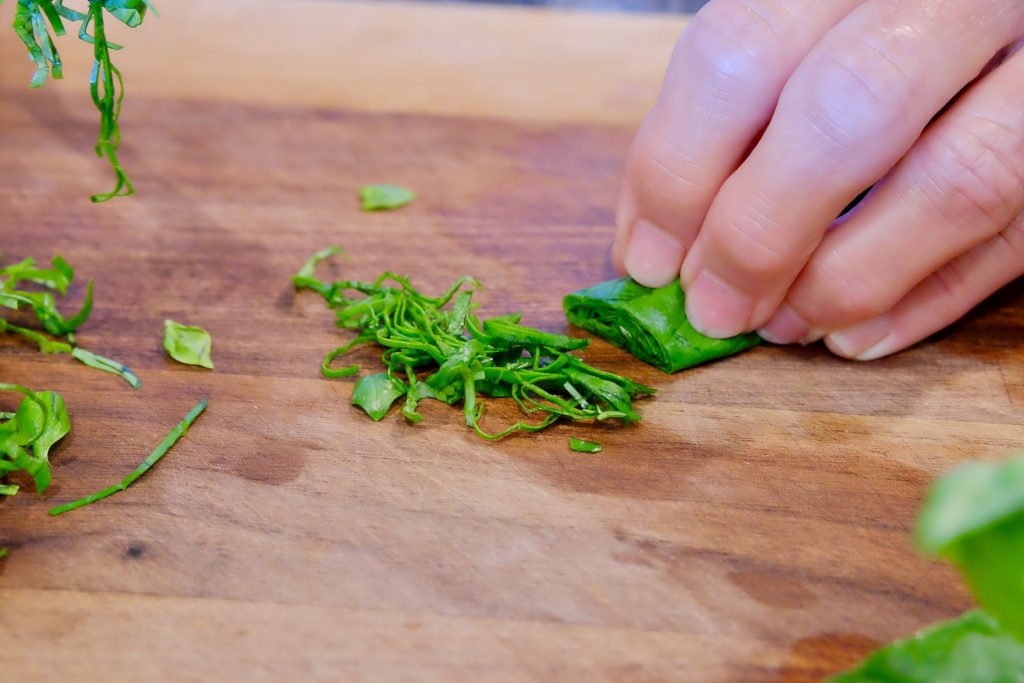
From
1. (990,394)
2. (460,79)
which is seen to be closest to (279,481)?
(990,394)

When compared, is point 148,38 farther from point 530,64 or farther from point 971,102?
point 971,102

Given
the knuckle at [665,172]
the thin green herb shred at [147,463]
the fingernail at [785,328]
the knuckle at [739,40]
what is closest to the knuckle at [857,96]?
the knuckle at [739,40]

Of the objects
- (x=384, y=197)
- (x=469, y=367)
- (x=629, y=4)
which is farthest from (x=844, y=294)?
(x=629, y=4)

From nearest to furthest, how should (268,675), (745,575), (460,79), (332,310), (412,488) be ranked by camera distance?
(268,675)
(745,575)
(412,488)
(332,310)
(460,79)

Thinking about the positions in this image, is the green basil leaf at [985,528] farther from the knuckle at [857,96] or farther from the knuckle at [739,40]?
the knuckle at [739,40]

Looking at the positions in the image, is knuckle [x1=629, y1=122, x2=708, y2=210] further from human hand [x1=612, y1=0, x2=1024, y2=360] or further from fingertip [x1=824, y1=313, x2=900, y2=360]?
fingertip [x1=824, y1=313, x2=900, y2=360]
